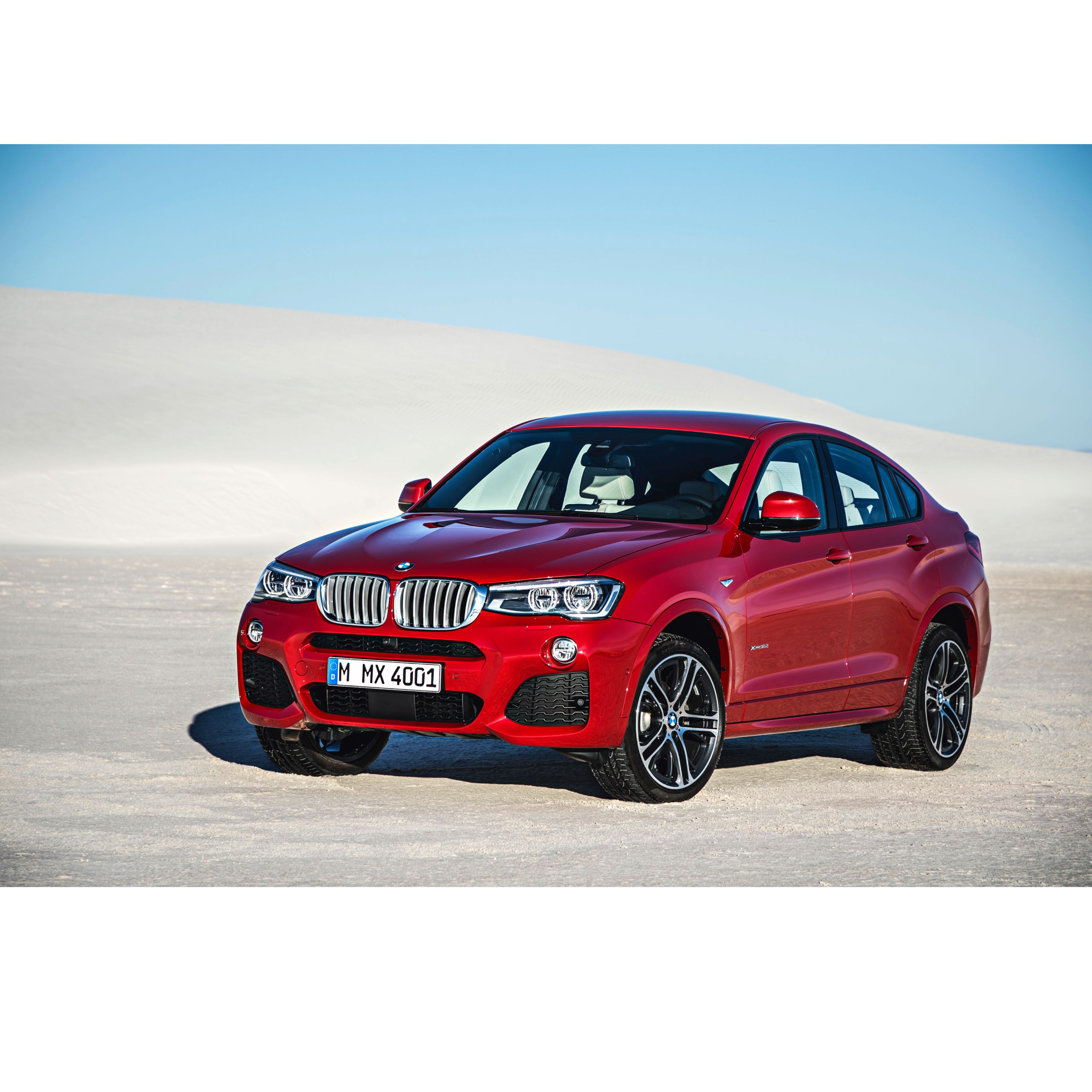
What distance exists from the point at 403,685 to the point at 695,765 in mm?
1502

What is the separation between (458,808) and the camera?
7492 mm

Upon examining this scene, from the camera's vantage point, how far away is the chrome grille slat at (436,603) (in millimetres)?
7051

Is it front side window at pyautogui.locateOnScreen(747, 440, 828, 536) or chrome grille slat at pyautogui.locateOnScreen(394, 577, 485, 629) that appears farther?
front side window at pyautogui.locateOnScreen(747, 440, 828, 536)

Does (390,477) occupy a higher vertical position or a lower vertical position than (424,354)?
lower

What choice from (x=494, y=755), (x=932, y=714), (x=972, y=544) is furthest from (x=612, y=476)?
(x=972, y=544)

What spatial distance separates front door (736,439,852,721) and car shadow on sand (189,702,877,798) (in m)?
1.02

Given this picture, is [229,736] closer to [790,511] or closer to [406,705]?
[406,705]

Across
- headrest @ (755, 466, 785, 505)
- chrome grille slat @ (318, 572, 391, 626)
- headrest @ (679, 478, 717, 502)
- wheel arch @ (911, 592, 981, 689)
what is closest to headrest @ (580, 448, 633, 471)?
headrest @ (679, 478, 717, 502)

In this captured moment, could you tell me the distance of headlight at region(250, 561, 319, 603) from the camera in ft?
24.6

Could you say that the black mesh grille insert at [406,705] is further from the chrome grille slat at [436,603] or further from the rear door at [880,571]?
the rear door at [880,571]

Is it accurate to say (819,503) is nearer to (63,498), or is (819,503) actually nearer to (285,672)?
(285,672)

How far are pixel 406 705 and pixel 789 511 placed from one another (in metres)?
2.08

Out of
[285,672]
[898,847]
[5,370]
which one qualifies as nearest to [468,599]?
[285,672]

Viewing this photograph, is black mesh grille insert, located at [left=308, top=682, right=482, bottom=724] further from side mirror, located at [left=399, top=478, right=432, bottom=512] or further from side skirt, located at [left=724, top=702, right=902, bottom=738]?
side mirror, located at [left=399, top=478, right=432, bottom=512]
